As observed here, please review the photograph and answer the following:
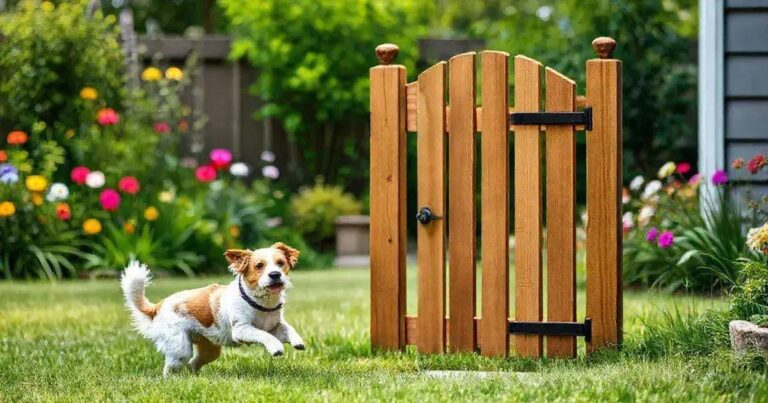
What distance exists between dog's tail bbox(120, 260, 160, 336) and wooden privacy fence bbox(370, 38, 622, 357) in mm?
1086

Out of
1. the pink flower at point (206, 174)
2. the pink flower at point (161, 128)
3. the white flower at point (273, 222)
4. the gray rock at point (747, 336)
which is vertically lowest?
the gray rock at point (747, 336)

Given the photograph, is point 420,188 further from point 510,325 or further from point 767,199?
point 767,199

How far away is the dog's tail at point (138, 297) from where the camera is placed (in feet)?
17.5

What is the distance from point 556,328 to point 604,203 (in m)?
0.59

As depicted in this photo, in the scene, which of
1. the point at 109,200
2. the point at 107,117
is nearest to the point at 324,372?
the point at 109,200

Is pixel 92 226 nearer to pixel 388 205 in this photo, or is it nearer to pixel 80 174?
pixel 80 174

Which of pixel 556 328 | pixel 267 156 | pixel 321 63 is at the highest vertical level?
pixel 321 63

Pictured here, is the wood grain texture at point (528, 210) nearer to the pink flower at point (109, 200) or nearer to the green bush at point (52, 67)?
the pink flower at point (109, 200)

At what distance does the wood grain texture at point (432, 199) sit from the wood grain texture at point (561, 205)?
19.3 inches

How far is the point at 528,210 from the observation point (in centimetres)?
562

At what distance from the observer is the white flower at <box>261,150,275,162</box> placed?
1284 cm

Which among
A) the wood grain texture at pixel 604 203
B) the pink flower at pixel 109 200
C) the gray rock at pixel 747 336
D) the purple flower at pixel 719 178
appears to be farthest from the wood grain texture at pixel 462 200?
the pink flower at pixel 109 200

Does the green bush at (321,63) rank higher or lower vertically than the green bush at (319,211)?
higher

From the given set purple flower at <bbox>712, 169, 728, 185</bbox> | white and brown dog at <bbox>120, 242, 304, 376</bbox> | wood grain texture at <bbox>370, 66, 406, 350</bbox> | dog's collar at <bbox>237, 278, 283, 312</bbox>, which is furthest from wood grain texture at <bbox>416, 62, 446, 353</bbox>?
purple flower at <bbox>712, 169, 728, 185</bbox>
